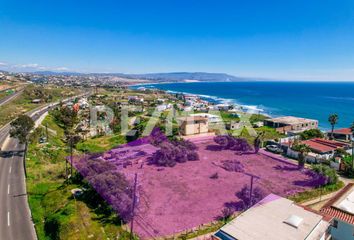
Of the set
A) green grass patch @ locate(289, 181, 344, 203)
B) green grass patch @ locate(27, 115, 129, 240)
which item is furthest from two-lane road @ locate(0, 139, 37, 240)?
green grass patch @ locate(289, 181, 344, 203)

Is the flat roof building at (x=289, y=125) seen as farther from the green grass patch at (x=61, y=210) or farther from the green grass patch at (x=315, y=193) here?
the green grass patch at (x=61, y=210)

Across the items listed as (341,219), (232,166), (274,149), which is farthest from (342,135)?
(341,219)

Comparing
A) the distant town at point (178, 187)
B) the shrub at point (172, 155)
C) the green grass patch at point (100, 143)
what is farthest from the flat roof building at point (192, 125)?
the green grass patch at point (100, 143)

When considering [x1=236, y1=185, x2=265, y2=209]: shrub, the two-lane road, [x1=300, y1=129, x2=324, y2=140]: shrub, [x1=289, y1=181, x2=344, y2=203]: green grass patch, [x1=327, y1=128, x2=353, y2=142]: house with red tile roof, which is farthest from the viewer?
[x1=327, y1=128, x2=353, y2=142]: house with red tile roof

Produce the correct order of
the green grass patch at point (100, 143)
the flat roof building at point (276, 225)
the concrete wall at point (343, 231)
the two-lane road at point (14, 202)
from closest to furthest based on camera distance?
the flat roof building at point (276, 225), the concrete wall at point (343, 231), the two-lane road at point (14, 202), the green grass patch at point (100, 143)

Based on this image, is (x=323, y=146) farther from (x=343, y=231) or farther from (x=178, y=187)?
(x=178, y=187)

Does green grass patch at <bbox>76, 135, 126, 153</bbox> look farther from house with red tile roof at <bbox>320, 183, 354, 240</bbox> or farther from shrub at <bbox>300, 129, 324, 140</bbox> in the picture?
shrub at <bbox>300, 129, 324, 140</bbox>
